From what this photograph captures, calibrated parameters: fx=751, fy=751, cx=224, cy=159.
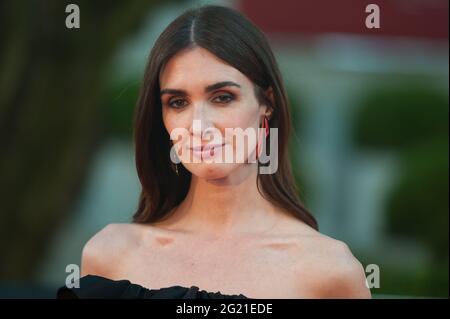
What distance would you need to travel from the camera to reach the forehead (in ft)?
7.46

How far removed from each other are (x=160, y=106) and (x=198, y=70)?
191 millimetres

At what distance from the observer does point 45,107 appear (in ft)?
12.0

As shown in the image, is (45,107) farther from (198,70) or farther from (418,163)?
(418,163)

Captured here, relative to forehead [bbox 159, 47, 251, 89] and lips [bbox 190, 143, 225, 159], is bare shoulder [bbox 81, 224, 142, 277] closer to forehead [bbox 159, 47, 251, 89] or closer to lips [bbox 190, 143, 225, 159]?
lips [bbox 190, 143, 225, 159]

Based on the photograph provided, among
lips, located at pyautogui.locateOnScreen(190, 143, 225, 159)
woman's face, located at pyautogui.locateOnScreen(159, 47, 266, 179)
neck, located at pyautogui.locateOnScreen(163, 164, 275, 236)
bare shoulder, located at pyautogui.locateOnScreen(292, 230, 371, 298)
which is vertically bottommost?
bare shoulder, located at pyautogui.locateOnScreen(292, 230, 371, 298)

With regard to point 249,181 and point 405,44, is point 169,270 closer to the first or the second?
point 249,181

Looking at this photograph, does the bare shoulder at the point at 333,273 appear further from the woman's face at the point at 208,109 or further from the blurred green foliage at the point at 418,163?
the blurred green foliage at the point at 418,163

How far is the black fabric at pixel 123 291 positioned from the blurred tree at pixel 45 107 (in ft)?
3.48

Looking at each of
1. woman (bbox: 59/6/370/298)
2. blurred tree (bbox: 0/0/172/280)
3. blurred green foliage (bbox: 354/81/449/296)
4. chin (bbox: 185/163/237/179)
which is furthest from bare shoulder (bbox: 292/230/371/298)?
blurred tree (bbox: 0/0/172/280)

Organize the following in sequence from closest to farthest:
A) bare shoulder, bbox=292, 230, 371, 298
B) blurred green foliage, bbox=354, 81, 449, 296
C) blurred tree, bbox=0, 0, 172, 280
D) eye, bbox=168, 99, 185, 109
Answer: bare shoulder, bbox=292, 230, 371, 298 → eye, bbox=168, 99, 185, 109 → blurred green foliage, bbox=354, 81, 449, 296 → blurred tree, bbox=0, 0, 172, 280

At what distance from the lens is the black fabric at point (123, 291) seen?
91.0 inches

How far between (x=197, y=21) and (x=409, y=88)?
1388mm

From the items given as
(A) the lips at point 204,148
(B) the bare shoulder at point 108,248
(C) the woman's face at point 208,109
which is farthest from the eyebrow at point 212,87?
(B) the bare shoulder at point 108,248
